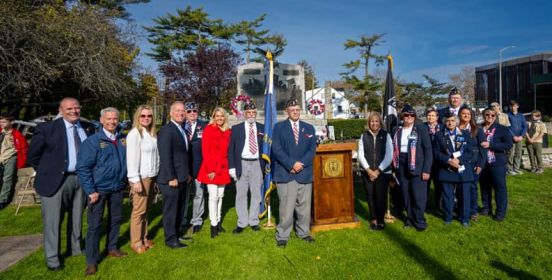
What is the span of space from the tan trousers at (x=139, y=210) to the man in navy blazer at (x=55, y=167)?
0.73 meters

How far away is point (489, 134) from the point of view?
18.4ft

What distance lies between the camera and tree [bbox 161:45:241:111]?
26062 mm

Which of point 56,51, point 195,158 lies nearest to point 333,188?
point 195,158

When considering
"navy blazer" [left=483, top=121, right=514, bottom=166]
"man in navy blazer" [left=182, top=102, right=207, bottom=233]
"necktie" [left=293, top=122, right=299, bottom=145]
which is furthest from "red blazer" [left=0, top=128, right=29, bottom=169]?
"navy blazer" [left=483, top=121, right=514, bottom=166]

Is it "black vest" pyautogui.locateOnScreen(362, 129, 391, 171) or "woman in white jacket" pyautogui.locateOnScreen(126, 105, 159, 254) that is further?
"black vest" pyautogui.locateOnScreen(362, 129, 391, 171)

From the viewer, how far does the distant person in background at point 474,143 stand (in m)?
5.19

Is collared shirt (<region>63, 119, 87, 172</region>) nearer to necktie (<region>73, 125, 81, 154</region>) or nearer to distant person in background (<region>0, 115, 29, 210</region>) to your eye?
necktie (<region>73, 125, 81, 154</region>)

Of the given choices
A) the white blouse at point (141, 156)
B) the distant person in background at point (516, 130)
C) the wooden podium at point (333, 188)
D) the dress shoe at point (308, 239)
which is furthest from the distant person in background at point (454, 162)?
the distant person in background at point (516, 130)

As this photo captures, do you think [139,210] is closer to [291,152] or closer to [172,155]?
[172,155]

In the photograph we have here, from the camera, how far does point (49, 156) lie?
3.91m

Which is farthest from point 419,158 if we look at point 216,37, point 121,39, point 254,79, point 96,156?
point 216,37

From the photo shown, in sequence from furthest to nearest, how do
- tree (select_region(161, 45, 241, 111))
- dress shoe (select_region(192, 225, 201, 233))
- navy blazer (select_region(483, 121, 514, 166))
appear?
tree (select_region(161, 45, 241, 111)) → navy blazer (select_region(483, 121, 514, 166)) → dress shoe (select_region(192, 225, 201, 233))

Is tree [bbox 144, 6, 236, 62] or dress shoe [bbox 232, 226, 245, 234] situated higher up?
tree [bbox 144, 6, 236, 62]

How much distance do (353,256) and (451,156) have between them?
7.64ft
